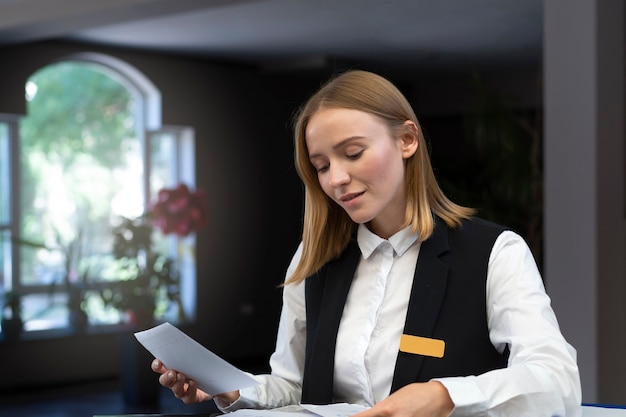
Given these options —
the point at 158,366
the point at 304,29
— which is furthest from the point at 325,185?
the point at 304,29

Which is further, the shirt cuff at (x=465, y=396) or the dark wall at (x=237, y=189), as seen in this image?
the dark wall at (x=237, y=189)

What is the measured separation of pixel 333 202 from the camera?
1.64 meters

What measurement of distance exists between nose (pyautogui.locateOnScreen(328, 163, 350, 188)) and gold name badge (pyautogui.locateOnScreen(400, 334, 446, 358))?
0.88ft

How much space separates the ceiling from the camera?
562cm

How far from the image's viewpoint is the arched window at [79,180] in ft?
24.3

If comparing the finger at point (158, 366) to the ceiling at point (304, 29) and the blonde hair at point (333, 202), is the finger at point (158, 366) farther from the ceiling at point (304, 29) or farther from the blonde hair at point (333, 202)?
the ceiling at point (304, 29)

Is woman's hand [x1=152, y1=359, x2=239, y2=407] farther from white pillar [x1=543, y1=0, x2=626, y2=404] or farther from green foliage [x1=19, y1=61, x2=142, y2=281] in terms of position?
green foliage [x1=19, y1=61, x2=142, y2=281]

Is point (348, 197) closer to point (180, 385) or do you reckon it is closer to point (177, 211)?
point (180, 385)

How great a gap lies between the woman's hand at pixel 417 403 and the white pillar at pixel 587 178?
3.08 m

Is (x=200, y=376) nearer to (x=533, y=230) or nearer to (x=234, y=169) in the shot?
(x=533, y=230)

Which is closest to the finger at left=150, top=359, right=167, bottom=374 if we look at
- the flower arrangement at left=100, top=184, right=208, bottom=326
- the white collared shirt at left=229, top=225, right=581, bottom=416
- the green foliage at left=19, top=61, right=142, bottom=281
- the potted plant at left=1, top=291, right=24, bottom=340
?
the white collared shirt at left=229, top=225, right=581, bottom=416

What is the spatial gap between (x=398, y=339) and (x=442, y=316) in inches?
3.7

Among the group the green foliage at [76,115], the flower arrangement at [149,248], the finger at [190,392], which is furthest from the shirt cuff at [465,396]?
the green foliage at [76,115]

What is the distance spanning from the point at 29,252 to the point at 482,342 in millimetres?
6577
